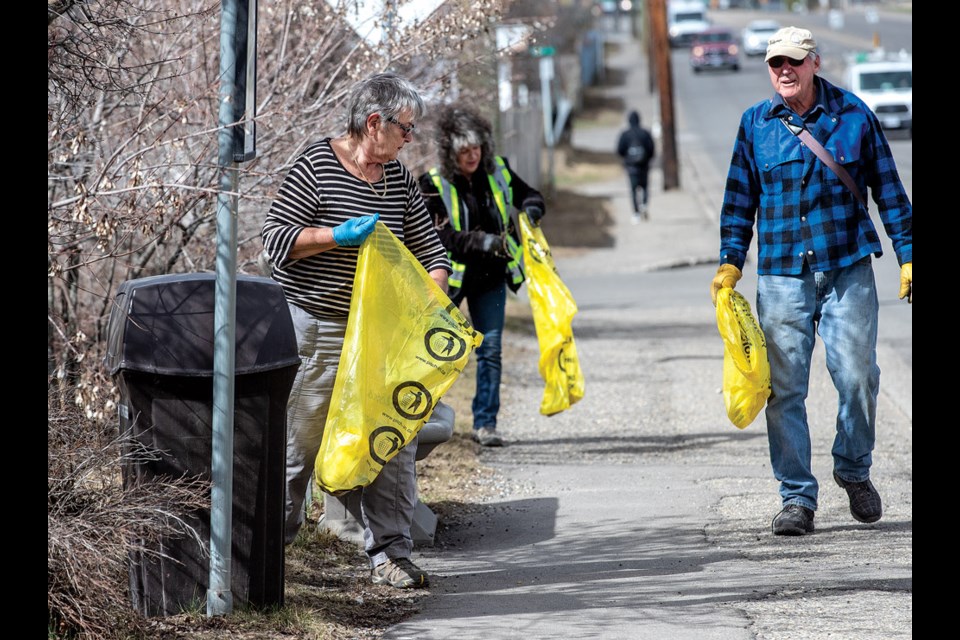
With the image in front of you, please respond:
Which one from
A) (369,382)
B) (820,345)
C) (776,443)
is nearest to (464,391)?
(820,345)

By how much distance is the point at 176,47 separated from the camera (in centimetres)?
712

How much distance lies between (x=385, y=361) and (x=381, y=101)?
0.91 m

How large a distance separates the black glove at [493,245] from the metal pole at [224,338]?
3021 mm

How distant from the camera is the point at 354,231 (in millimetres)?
4668

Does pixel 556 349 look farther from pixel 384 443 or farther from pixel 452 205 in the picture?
pixel 384 443

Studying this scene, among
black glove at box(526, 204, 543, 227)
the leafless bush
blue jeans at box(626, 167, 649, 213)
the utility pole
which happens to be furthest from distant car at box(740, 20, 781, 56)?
the leafless bush

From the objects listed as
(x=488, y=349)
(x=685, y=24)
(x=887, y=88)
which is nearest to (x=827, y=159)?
(x=488, y=349)

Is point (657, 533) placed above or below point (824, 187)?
below

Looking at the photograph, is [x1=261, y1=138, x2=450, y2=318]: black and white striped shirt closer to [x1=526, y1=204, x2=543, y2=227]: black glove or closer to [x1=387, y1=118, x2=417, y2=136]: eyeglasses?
[x1=387, y1=118, x2=417, y2=136]: eyeglasses

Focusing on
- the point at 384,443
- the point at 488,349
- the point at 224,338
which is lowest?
the point at 384,443

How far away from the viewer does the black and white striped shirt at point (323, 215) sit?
4.81 meters

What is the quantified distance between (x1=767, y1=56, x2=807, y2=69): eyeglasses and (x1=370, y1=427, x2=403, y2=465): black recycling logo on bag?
7.04 ft
